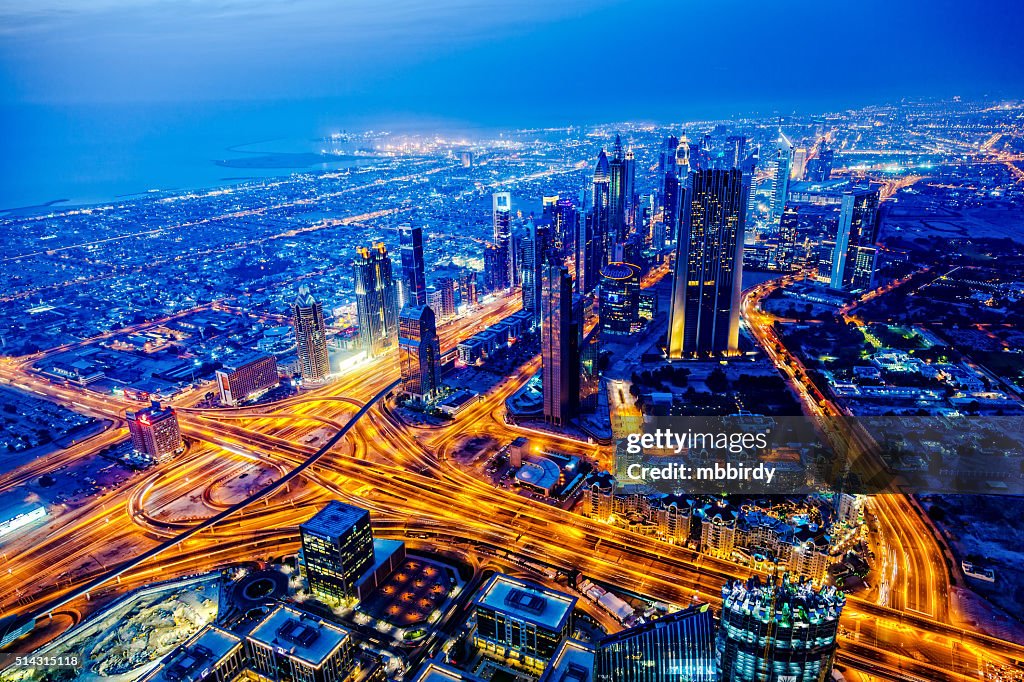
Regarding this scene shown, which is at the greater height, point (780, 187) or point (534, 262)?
point (780, 187)

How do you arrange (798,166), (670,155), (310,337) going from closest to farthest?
1. (310,337)
2. (670,155)
3. (798,166)

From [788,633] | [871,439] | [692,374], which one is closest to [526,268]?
[692,374]

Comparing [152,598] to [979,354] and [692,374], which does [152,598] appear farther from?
[979,354]

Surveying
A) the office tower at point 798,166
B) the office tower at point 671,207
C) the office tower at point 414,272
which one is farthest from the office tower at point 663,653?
the office tower at point 798,166

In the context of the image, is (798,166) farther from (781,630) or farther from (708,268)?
(781,630)

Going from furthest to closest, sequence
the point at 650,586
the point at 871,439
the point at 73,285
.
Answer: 1. the point at 73,285
2. the point at 871,439
3. the point at 650,586

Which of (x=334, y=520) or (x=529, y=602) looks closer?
(x=529, y=602)

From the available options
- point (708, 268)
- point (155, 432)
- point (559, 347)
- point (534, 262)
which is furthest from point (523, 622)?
point (534, 262)
